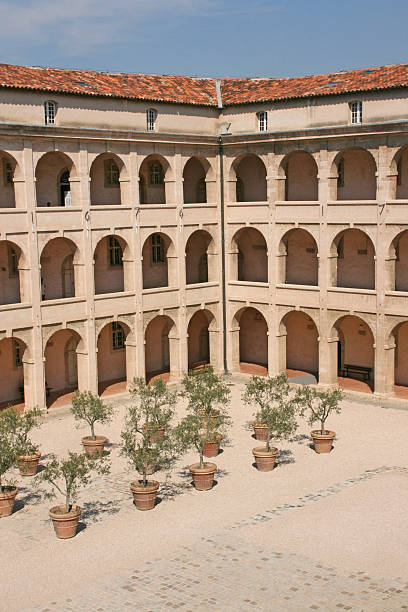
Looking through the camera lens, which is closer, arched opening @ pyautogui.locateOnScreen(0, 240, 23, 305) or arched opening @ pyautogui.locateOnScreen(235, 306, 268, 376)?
arched opening @ pyautogui.locateOnScreen(0, 240, 23, 305)

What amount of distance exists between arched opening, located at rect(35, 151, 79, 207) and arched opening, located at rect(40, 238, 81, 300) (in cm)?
178

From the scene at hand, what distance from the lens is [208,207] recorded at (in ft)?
133

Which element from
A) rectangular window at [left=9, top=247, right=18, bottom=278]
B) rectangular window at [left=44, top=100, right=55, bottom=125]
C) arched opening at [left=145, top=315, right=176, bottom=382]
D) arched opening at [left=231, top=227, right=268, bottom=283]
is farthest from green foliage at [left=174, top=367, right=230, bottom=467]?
rectangular window at [left=44, top=100, right=55, bottom=125]

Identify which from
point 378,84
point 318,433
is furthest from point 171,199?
point 318,433

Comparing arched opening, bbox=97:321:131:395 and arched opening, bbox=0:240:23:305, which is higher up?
arched opening, bbox=0:240:23:305

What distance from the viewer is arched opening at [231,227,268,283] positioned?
43.0 meters

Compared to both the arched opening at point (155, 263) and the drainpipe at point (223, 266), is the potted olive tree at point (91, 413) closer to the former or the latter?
the arched opening at point (155, 263)

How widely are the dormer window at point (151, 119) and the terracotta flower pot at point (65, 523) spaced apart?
65.8 ft

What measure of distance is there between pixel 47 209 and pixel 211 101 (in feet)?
34.9

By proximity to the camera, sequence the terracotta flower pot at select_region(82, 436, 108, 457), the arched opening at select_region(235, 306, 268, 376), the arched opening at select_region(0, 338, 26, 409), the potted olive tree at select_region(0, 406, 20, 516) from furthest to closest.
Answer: the arched opening at select_region(235, 306, 268, 376) < the arched opening at select_region(0, 338, 26, 409) < the terracotta flower pot at select_region(82, 436, 108, 457) < the potted olive tree at select_region(0, 406, 20, 516)

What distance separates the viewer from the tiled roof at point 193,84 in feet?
113

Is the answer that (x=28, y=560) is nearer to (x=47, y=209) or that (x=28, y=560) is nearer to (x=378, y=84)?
(x=47, y=209)

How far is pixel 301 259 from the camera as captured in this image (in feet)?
136

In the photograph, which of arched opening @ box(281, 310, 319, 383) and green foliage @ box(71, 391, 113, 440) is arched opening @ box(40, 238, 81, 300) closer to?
green foliage @ box(71, 391, 113, 440)
